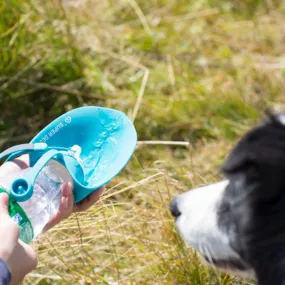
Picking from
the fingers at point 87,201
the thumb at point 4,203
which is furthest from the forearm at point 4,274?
the fingers at point 87,201

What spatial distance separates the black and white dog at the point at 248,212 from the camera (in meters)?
1.44

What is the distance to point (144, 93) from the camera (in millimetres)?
3385

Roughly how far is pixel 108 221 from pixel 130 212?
0.10m

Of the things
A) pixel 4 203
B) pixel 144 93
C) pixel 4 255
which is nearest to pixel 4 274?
pixel 4 255

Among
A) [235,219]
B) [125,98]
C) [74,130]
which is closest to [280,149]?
[235,219]

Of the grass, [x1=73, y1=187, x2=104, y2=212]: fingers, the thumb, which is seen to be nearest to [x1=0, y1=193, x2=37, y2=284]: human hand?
the thumb

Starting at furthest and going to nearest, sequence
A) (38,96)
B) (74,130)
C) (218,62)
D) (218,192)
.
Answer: (218,62) < (38,96) < (74,130) < (218,192)

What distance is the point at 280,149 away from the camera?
1428 millimetres

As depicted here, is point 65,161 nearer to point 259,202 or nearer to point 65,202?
point 65,202

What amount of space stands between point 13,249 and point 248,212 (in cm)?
53

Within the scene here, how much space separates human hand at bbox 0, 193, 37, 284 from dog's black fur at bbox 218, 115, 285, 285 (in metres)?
0.48

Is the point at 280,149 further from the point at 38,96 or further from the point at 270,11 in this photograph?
the point at 270,11

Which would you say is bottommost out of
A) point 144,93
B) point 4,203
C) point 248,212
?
point 144,93

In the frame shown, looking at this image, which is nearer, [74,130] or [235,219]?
[235,219]
